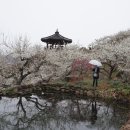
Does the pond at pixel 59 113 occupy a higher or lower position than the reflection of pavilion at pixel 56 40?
lower

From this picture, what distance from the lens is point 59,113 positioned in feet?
53.6

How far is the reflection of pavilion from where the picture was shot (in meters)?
35.3

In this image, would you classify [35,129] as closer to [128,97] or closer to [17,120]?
[17,120]

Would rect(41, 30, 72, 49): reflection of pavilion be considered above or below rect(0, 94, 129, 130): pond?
above

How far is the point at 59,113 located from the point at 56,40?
67.4 ft

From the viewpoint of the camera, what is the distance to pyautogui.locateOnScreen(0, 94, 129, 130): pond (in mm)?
13874

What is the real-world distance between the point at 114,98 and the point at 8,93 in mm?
8183

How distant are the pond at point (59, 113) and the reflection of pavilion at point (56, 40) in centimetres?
1495

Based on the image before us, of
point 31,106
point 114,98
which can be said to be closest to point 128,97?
point 114,98

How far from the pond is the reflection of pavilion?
14.9 m

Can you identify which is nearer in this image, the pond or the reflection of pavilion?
the pond

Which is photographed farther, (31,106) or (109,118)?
(31,106)

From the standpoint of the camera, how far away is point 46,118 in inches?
593

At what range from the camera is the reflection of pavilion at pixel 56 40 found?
35344 mm
